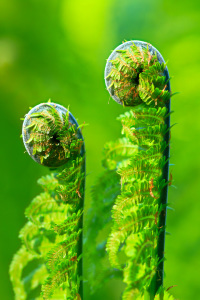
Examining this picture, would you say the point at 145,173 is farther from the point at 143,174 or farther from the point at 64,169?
the point at 64,169

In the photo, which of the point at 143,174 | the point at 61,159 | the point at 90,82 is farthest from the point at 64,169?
the point at 90,82

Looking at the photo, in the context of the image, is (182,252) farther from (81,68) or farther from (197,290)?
(81,68)

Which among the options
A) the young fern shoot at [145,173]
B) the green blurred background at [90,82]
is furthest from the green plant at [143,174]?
the green blurred background at [90,82]

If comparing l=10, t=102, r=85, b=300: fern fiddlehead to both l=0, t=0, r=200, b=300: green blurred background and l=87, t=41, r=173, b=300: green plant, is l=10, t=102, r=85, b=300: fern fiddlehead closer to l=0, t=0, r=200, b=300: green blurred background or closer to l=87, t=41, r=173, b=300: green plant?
l=87, t=41, r=173, b=300: green plant

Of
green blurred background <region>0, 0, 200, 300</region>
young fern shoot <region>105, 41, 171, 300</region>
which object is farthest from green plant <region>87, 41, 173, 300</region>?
green blurred background <region>0, 0, 200, 300</region>

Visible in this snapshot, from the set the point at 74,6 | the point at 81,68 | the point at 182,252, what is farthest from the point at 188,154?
the point at 74,6

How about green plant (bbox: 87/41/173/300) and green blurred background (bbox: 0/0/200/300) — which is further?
green blurred background (bbox: 0/0/200/300)
